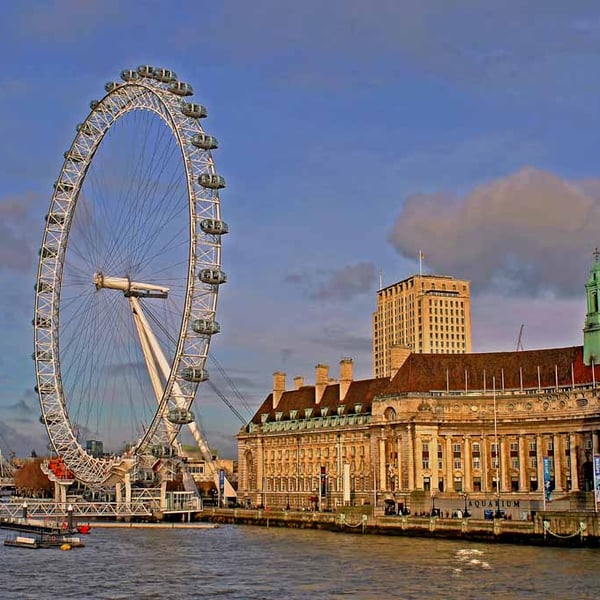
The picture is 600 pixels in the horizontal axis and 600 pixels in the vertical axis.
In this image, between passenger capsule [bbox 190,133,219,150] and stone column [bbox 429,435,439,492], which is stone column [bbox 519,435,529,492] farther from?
passenger capsule [bbox 190,133,219,150]

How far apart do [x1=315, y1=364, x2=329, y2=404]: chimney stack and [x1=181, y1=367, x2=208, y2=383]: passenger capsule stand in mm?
44145

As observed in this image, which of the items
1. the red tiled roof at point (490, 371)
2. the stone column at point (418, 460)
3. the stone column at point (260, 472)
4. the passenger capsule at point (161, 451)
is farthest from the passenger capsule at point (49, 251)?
the stone column at point (260, 472)

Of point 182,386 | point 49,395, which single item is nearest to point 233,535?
point 182,386

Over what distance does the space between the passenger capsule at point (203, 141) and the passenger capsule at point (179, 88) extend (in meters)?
3.78

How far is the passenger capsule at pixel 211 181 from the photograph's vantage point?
83756mm

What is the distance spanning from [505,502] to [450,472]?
1173cm

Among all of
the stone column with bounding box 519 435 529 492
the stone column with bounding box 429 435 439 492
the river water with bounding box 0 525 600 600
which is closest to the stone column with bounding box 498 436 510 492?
the stone column with bounding box 519 435 529 492

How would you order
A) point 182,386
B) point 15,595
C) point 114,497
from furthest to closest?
1. point 114,497
2. point 182,386
3. point 15,595

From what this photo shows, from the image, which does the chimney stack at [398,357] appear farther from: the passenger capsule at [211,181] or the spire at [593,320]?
the passenger capsule at [211,181]

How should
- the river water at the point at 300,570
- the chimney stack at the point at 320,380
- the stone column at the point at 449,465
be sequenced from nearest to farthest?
1. the river water at the point at 300,570
2. the stone column at the point at 449,465
3. the chimney stack at the point at 320,380

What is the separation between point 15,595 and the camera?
50.6 metres

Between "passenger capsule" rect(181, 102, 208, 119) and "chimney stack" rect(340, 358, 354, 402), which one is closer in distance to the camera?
"passenger capsule" rect(181, 102, 208, 119)

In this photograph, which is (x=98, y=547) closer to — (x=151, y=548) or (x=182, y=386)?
(x=151, y=548)

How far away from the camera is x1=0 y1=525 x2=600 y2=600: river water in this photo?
50250 mm
